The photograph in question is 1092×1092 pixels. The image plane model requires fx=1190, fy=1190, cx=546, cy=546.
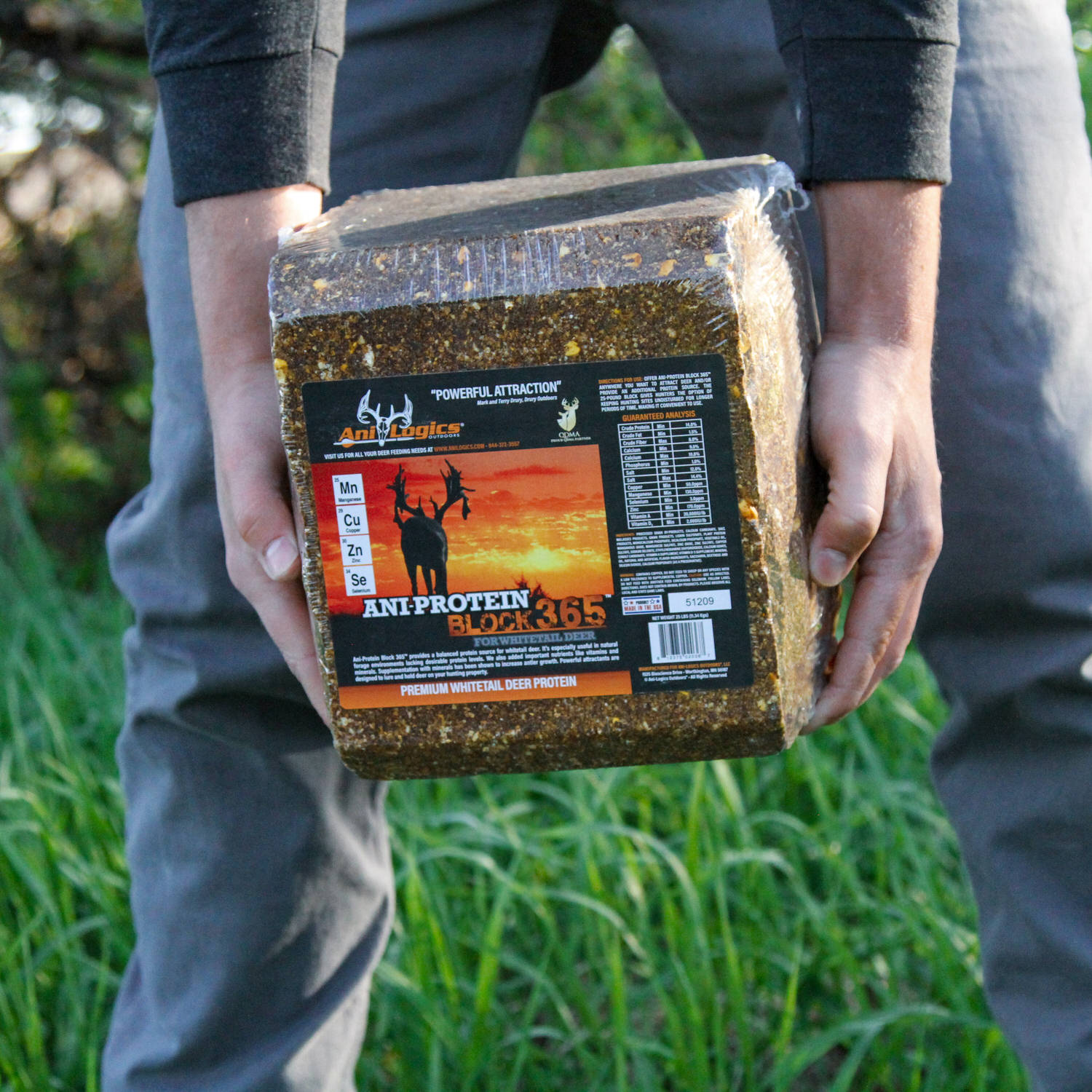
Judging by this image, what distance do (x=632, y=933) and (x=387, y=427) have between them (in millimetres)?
863

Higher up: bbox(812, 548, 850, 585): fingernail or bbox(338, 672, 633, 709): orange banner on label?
bbox(812, 548, 850, 585): fingernail

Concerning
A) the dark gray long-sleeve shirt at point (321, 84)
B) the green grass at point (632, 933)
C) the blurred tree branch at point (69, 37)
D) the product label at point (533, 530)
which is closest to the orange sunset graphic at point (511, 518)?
the product label at point (533, 530)

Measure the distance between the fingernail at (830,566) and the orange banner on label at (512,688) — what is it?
15 cm

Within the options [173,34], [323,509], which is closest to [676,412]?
[323,509]

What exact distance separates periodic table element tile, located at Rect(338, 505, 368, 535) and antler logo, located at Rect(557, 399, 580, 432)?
142mm

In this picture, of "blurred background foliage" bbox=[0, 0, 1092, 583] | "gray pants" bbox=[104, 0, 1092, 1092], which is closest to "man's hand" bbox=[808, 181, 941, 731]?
"gray pants" bbox=[104, 0, 1092, 1092]

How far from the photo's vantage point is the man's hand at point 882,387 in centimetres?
79

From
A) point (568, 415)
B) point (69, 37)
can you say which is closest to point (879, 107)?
point (568, 415)

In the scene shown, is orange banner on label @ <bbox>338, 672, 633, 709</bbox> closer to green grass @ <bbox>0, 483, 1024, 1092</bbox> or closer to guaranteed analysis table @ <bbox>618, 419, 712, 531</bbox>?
guaranteed analysis table @ <bbox>618, 419, 712, 531</bbox>

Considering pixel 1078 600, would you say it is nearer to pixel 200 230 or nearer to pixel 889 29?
pixel 889 29

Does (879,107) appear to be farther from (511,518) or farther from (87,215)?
(87,215)

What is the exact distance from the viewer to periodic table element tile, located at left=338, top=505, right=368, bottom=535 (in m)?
0.79

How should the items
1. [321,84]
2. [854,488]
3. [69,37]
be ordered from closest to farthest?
1. [854,488]
2. [321,84]
3. [69,37]

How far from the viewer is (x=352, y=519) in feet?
2.60
